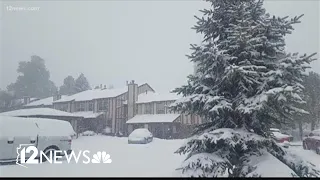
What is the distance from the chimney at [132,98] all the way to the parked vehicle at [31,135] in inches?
1029

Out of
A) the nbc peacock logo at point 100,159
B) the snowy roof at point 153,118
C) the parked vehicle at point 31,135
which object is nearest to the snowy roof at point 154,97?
the snowy roof at point 153,118

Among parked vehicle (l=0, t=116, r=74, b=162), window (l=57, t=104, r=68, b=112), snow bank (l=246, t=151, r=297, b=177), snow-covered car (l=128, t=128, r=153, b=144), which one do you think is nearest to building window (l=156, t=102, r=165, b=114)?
snow-covered car (l=128, t=128, r=153, b=144)

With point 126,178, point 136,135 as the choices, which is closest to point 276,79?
point 126,178

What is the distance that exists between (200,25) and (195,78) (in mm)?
1535

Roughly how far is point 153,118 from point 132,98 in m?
5.81

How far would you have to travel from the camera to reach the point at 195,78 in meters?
7.23

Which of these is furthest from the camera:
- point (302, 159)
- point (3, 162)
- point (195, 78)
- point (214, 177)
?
point (3, 162)

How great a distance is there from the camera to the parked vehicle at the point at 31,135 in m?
10.1

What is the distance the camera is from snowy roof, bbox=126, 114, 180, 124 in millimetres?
33344

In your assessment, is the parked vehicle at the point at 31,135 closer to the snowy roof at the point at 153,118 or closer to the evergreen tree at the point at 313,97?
the snowy roof at the point at 153,118

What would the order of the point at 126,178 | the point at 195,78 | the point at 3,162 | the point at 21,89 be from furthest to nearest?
1. the point at 21,89
2. the point at 3,162
3. the point at 126,178
4. the point at 195,78

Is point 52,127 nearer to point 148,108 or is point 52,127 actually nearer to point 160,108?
point 160,108

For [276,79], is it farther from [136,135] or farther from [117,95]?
[117,95]

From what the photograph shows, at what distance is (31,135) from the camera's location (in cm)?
1097
